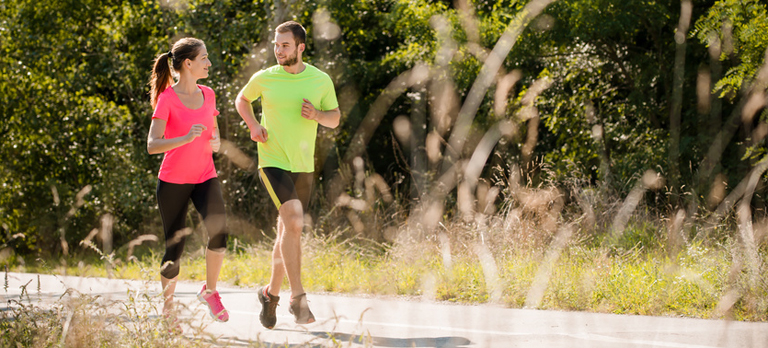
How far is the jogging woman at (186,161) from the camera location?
17.4ft

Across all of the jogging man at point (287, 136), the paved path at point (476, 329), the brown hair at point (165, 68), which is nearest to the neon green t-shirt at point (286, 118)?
the jogging man at point (287, 136)

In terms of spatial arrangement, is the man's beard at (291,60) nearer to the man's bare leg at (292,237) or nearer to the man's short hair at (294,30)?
the man's short hair at (294,30)

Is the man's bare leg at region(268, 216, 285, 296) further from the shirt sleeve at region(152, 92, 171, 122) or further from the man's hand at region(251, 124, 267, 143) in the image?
the shirt sleeve at region(152, 92, 171, 122)

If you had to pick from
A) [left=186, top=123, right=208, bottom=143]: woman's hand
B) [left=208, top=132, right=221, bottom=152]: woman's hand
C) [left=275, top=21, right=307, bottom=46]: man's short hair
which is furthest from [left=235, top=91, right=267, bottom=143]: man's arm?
[left=275, top=21, right=307, bottom=46]: man's short hair

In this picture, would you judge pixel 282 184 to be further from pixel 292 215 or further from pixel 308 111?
pixel 308 111

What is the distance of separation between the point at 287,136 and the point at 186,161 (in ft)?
2.35

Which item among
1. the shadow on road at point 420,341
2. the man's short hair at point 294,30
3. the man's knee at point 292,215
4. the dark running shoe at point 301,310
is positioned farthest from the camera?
the man's short hair at point 294,30

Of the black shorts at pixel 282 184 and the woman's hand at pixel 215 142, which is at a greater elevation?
the woman's hand at pixel 215 142

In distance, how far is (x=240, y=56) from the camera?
14.8m

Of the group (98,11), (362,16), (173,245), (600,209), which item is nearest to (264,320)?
(173,245)

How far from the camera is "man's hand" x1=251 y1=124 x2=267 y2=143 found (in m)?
5.50

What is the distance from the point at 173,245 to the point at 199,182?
48cm

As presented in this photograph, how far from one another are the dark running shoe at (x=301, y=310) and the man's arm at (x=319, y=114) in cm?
121

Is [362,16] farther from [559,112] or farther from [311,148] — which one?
[311,148]
